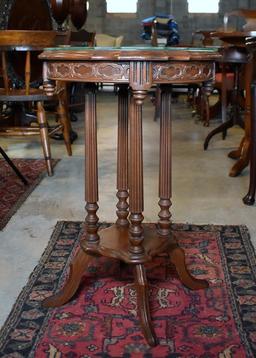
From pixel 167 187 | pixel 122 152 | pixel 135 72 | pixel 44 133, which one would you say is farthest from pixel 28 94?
pixel 135 72

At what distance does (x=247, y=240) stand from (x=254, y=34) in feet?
3.04

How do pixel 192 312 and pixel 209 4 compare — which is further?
pixel 209 4

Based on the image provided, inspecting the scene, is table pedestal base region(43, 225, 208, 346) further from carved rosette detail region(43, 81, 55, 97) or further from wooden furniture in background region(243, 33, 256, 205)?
wooden furniture in background region(243, 33, 256, 205)

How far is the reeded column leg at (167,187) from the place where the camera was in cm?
163

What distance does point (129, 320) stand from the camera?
1.59 metres

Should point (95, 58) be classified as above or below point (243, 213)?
above

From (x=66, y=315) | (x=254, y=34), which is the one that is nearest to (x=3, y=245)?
(x=66, y=315)

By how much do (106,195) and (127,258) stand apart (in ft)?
4.30

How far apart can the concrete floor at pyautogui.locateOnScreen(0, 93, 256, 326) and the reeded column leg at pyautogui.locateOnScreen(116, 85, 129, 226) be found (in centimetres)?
42

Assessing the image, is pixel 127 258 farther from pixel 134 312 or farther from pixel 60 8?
pixel 60 8

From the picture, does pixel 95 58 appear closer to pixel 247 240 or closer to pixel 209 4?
pixel 247 240

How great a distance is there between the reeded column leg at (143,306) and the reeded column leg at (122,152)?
32 cm

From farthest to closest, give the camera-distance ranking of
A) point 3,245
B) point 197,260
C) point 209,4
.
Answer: point 209,4 < point 3,245 < point 197,260

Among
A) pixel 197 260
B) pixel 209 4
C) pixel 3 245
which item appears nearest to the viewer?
pixel 197 260
